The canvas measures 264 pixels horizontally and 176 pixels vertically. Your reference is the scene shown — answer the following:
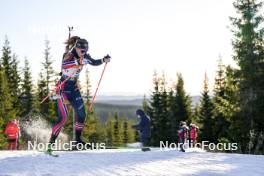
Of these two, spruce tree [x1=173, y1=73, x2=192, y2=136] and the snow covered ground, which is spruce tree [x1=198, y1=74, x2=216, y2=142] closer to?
spruce tree [x1=173, y1=73, x2=192, y2=136]

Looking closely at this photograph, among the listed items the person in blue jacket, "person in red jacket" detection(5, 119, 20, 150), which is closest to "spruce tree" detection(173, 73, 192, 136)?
→ "person in red jacket" detection(5, 119, 20, 150)

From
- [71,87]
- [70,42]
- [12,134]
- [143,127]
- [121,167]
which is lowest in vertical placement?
[121,167]

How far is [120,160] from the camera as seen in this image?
7328 millimetres

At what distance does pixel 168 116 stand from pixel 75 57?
45214 millimetres

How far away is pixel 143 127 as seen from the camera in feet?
36.6

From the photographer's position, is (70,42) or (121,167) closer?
(121,167)

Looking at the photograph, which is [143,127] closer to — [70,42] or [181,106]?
[70,42]

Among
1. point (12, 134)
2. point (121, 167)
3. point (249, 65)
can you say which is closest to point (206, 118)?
point (249, 65)

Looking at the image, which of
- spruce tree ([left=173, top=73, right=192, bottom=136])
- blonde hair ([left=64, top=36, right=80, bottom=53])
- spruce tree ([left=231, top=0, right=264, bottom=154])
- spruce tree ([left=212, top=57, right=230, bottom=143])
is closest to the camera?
blonde hair ([left=64, top=36, right=80, bottom=53])

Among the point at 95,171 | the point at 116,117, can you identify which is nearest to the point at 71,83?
the point at 95,171

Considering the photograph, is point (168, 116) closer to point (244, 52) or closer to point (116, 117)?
point (244, 52)

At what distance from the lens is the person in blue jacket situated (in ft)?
36.2

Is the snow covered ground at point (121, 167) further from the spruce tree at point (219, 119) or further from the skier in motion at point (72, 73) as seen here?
the spruce tree at point (219, 119)

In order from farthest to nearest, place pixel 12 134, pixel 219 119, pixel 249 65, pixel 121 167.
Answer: pixel 219 119 < pixel 249 65 < pixel 12 134 < pixel 121 167
